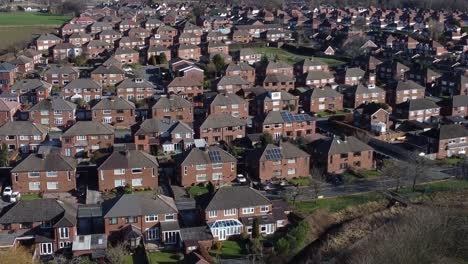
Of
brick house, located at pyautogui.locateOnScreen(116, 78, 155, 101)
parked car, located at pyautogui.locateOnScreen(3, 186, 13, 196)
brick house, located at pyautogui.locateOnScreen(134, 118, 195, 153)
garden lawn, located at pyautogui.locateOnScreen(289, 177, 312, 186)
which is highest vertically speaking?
brick house, located at pyautogui.locateOnScreen(116, 78, 155, 101)

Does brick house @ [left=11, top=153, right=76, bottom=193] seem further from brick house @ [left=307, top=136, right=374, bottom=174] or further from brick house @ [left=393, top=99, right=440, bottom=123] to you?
brick house @ [left=393, top=99, right=440, bottom=123]

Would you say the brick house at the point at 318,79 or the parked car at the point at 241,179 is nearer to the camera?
the parked car at the point at 241,179

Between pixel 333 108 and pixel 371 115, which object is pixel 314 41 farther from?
pixel 371 115

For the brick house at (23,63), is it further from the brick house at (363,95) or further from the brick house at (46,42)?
the brick house at (363,95)

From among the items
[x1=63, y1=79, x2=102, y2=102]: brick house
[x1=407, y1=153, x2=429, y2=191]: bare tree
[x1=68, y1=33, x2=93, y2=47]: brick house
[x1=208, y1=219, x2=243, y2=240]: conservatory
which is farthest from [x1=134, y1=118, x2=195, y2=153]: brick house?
[x1=68, y1=33, x2=93, y2=47]: brick house

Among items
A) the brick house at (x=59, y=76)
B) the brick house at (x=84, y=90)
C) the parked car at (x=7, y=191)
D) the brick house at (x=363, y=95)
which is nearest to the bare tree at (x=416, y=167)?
the brick house at (x=363, y=95)

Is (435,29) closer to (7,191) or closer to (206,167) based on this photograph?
(206,167)
